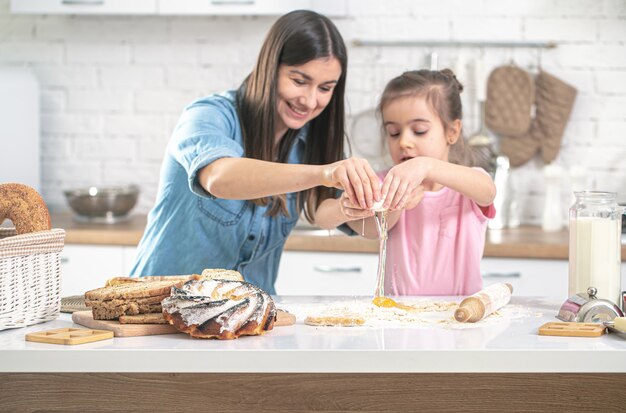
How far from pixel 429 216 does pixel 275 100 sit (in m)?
0.52

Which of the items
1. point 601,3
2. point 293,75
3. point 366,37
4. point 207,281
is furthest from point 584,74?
point 207,281

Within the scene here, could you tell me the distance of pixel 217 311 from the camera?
1459 millimetres

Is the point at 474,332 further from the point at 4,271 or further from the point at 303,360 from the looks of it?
the point at 4,271

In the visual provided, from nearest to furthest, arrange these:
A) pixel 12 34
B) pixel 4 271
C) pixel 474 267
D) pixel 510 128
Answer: pixel 4 271 < pixel 474 267 < pixel 510 128 < pixel 12 34

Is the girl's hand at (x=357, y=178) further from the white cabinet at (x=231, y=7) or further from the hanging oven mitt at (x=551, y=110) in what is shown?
the hanging oven mitt at (x=551, y=110)

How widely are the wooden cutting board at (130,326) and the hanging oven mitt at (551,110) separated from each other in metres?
2.30

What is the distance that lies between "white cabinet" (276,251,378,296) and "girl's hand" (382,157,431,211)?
1279 mm

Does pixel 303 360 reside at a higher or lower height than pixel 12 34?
lower

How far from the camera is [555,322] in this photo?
160cm

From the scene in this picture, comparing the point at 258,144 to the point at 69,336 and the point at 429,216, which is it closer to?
the point at 429,216

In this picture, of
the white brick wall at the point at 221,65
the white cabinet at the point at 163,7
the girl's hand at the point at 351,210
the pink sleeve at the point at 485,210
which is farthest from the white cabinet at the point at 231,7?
the girl's hand at the point at 351,210

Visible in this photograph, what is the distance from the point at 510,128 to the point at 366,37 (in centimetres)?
70

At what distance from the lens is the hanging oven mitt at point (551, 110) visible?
11.9 feet

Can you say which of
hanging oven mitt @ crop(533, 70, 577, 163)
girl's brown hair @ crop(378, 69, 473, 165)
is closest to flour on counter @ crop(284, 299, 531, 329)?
girl's brown hair @ crop(378, 69, 473, 165)
